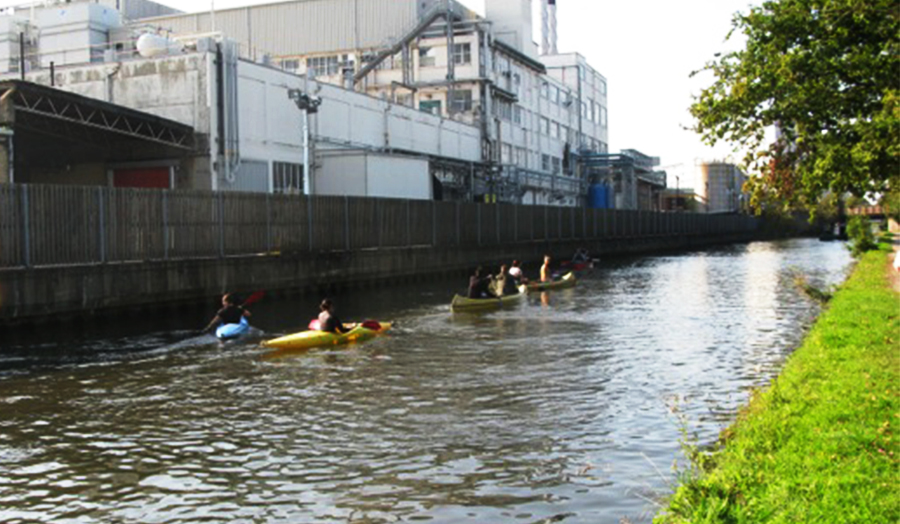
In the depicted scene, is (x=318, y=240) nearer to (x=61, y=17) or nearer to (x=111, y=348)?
(x=111, y=348)

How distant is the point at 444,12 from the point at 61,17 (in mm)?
30689

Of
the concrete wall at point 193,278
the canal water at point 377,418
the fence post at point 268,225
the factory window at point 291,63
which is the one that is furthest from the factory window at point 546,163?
the canal water at point 377,418

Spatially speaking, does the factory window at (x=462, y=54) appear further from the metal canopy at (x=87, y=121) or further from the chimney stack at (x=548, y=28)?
the metal canopy at (x=87, y=121)

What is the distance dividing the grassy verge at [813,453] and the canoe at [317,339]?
12177 millimetres

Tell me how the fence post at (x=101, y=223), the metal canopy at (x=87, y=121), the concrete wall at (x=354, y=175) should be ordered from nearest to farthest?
the fence post at (x=101, y=223)
the metal canopy at (x=87, y=121)
the concrete wall at (x=354, y=175)

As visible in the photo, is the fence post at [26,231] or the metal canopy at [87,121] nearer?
the fence post at [26,231]

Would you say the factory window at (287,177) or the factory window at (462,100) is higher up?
the factory window at (462,100)

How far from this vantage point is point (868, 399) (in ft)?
38.7

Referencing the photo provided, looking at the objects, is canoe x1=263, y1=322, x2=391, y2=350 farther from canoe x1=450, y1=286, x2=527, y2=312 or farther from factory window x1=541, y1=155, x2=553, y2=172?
factory window x1=541, y1=155, x2=553, y2=172

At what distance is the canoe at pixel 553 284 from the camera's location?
4112 centimetres

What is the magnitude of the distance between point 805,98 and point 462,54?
57.2m

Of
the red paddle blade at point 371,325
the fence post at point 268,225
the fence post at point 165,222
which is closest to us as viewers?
the red paddle blade at point 371,325

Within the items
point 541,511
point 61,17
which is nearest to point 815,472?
point 541,511

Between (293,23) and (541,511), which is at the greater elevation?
(293,23)
